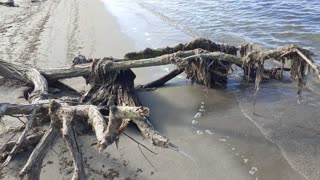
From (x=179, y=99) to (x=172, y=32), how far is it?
518cm

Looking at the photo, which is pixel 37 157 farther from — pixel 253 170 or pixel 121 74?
pixel 121 74

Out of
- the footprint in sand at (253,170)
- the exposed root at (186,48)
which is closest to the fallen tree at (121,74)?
the exposed root at (186,48)

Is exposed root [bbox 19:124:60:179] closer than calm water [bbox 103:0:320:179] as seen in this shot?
Yes

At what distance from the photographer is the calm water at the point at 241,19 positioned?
1123cm

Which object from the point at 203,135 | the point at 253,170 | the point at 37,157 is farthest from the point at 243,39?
the point at 37,157

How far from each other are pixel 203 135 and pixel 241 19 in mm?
8350

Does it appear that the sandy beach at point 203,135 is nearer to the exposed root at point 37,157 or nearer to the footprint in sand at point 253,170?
the footprint in sand at point 253,170

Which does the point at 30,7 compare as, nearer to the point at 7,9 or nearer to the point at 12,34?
the point at 7,9

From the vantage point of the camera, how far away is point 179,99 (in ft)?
24.2

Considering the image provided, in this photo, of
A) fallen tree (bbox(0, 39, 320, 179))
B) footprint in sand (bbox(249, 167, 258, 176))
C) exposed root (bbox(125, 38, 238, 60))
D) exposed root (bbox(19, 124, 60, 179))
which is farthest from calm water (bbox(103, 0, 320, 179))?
exposed root (bbox(19, 124, 60, 179))

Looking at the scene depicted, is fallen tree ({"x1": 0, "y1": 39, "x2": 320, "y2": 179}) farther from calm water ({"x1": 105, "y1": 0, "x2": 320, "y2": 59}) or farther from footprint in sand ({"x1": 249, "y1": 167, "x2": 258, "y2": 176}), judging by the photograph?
calm water ({"x1": 105, "y1": 0, "x2": 320, "y2": 59})

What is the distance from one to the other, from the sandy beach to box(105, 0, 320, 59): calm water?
11.1 ft

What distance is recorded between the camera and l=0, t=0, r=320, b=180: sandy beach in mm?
5039

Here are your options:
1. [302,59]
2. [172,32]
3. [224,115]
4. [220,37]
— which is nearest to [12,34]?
[172,32]
